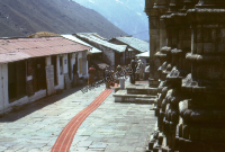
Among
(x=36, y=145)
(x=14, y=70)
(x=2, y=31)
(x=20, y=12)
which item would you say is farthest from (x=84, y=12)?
(x=36, y=145)

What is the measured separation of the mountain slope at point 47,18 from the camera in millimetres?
56975

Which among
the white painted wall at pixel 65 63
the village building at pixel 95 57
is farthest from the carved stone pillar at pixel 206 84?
the village building at pixel 95 57

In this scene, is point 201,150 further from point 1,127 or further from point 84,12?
point 84,12

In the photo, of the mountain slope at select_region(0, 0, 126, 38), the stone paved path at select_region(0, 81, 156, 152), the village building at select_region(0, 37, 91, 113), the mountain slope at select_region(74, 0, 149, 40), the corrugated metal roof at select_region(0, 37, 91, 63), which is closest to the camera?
the stone paved path at select_region(0, 81, 156, 152)

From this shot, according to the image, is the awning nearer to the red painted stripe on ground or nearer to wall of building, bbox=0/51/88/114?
wall of building, bbox=0/51/88/114

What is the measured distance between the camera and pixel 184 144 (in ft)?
20.1

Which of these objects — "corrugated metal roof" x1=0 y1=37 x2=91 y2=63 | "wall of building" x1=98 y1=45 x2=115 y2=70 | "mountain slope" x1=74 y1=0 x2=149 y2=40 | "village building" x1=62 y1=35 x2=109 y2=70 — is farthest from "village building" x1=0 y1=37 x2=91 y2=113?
"mountain slope" x1=74 y1=0 x2=149 y2=40

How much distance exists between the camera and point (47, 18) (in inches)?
2825

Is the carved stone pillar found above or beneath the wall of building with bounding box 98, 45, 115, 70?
beneath

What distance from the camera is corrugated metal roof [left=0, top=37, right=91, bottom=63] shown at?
663 inches

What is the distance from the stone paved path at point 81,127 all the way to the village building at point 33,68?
36.5 inches

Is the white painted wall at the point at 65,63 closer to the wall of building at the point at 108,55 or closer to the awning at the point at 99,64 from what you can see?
the awning at the point at 99,64

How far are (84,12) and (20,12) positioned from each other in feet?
93.4

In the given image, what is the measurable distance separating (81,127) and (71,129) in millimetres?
454
